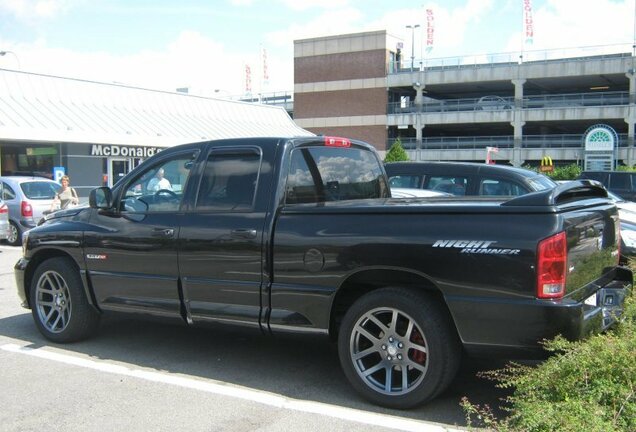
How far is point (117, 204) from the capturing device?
577cm

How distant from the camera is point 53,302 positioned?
6164 mm

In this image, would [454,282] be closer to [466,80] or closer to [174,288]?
[174,288]

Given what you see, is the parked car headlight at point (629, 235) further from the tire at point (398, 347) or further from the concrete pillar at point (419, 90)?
the concrete pillar at point (419, 90)

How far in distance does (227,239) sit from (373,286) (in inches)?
49.4

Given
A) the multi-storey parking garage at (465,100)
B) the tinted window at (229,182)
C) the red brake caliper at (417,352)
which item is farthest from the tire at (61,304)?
the multi-storey parking garage at (465,100)

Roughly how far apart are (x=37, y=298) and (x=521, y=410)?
16.0 feet

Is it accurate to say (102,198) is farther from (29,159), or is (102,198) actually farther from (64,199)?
(29,159)

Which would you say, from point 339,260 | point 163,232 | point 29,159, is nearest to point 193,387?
point 163,232

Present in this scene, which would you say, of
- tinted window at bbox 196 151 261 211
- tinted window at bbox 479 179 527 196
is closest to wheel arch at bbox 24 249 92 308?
tinted window at bbox 196 151 261 211

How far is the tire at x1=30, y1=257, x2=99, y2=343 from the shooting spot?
599 cm

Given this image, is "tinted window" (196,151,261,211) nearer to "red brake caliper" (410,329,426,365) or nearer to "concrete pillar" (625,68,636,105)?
"red brake caliper" (410,329,426,365)

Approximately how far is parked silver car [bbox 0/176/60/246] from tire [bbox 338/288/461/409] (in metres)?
12.6

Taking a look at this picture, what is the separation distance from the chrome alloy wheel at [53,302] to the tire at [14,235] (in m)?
9.93

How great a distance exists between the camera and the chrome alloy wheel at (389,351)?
433 centimetres
